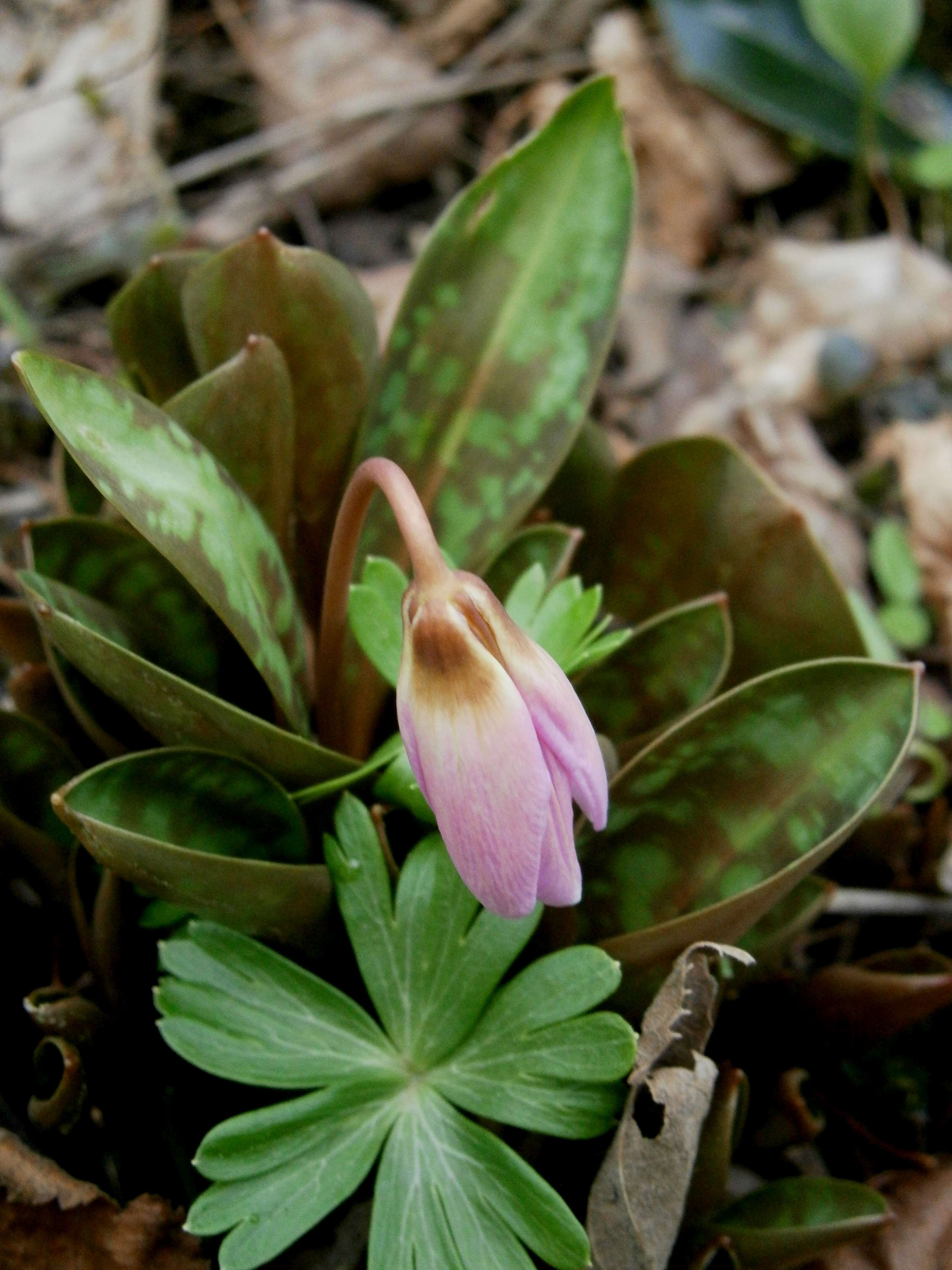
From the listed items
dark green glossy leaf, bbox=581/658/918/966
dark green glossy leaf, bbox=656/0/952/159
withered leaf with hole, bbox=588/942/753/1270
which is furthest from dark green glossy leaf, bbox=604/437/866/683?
dark green glossy leaf, bbox=656/0/952/159

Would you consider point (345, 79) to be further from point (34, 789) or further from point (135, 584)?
point (34, 789)

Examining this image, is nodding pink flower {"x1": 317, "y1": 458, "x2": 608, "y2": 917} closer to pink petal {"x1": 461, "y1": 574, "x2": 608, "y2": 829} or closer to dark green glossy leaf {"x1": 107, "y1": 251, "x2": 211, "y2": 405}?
pink petal {"x1": 461, "y1": 574, "x2": 608, "y2": 829}

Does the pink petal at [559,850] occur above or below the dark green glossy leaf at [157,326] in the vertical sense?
below

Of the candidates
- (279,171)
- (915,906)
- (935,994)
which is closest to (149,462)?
(935,994)

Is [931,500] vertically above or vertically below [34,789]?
below

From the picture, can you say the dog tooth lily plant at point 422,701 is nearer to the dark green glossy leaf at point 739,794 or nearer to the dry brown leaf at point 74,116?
the dark green glossy leaf at point 739,794

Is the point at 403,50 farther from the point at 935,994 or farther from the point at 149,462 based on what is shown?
the point at 935,994

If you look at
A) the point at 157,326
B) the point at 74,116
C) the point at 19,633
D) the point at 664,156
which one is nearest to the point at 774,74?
the point at 664,156

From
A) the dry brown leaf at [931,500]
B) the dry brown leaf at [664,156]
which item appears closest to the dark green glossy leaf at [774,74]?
the dry brown leaf at [664,156]
